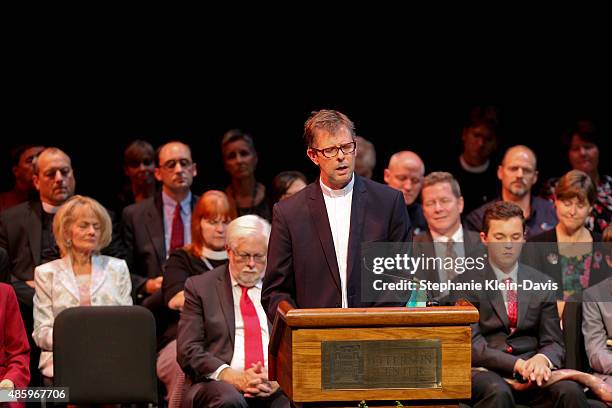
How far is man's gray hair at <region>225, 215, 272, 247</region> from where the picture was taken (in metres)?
5.04

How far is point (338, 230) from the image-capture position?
13.2 ft

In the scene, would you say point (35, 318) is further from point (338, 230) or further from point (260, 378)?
point (338, 230)

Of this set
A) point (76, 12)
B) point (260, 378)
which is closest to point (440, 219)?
point (260, 378)

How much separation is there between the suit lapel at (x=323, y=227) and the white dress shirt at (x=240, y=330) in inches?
42.4

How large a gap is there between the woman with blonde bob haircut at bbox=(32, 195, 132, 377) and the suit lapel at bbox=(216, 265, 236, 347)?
664mm

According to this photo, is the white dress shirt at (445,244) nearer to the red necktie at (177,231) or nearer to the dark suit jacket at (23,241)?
the red necktie at (177,231)

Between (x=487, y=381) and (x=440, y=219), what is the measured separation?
3.66 feet

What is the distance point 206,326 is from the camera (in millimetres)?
5047

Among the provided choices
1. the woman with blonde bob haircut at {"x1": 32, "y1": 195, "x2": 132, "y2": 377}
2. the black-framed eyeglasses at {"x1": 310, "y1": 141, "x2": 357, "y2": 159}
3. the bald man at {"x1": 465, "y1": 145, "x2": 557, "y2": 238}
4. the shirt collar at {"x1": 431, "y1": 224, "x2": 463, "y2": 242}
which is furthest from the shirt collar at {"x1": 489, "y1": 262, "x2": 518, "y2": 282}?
the woman with blonde bob haircut at {"x1": 32, "y1": 195, "x2": 132, "y2": 377}

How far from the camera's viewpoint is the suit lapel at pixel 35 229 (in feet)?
19.5

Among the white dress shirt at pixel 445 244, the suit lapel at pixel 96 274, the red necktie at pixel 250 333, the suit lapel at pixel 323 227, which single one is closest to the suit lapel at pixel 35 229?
the suit lapel at pixel 96 274

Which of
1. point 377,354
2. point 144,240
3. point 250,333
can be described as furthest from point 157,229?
point 377,354

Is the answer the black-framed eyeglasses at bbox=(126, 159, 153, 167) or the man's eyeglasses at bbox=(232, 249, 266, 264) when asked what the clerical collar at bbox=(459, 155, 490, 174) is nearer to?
the black-framed eyeglasses at bbox=(126, 159, 153, 167)

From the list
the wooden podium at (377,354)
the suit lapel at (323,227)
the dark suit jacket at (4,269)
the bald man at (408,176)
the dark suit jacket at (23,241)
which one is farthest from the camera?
the bald man at (408,176)
